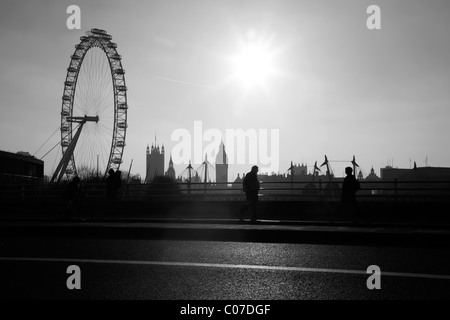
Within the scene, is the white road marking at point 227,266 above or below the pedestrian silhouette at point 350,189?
below

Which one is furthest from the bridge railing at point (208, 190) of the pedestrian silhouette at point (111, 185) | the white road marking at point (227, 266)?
the white road marking at point (227, 266)

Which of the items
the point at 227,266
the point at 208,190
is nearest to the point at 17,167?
the point at 208,190

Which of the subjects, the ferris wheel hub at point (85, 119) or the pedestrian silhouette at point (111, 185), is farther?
the ferris wheel hub at point (85, 119)

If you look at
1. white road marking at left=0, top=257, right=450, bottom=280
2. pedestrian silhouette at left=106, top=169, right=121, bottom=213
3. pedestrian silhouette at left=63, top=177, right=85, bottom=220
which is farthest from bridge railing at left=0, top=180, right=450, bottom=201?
white road marking at left=0, top=257, right=450, bottom=280

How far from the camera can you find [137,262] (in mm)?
7570

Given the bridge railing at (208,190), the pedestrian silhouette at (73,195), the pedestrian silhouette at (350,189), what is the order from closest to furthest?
the pedestrian silhouette at (350,189)
the pedestrian silhouette at (73,195)
the bridge railing at (208,190)

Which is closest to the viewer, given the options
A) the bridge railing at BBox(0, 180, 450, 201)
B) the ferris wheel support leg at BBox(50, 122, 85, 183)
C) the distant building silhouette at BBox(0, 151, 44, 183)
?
the bridge railing at BBox(0, 180, 450, 201)

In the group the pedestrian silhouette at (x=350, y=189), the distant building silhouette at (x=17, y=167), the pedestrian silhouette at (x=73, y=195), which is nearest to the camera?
the pedestrian silhouette at (x=350, y=189)

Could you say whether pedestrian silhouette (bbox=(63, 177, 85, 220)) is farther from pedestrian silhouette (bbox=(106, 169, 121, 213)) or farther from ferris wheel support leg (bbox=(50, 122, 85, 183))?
ferris wheel support leg (bbox=(50, 122, 85, 183))

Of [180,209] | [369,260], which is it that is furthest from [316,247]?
[180,209]

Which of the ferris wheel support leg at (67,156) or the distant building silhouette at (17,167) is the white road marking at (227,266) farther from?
the ferris wheel support leg at (67,156)

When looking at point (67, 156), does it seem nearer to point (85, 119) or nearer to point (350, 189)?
point (85, 119)
